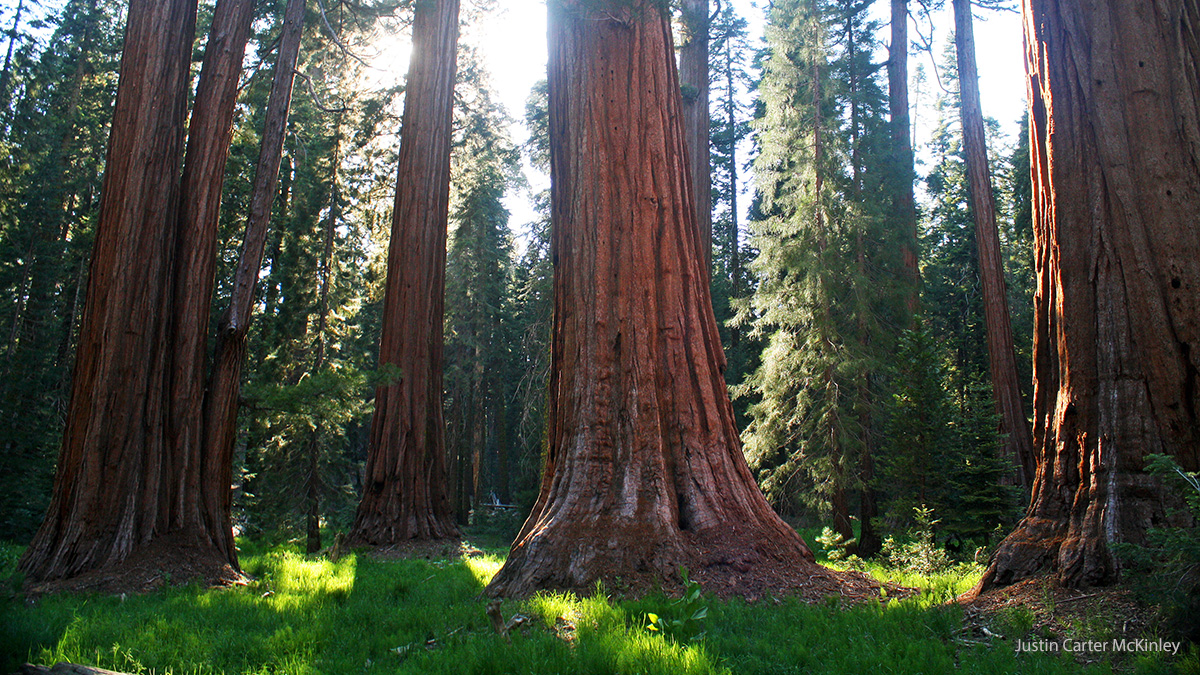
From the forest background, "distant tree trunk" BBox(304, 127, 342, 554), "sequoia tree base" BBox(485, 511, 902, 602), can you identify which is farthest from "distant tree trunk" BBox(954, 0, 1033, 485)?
"distant tree trunk" BBox(304, 127, 342, 554)

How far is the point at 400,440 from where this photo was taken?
10.5 metres

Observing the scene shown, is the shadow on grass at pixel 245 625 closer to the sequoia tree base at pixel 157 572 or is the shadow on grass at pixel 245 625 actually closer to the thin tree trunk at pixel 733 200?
the sequoia tree base at pixel 157 572

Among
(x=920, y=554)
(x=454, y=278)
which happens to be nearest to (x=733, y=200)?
(x=454, y=278)

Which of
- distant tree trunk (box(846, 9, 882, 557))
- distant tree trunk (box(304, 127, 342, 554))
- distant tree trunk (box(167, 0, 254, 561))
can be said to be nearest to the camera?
distant tree trunk (box(167, 0, 254, 561))

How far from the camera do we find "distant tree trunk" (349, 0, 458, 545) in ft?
34.0

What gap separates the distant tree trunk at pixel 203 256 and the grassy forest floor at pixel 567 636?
2242 millimetres

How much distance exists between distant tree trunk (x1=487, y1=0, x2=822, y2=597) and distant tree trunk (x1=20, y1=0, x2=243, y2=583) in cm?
399

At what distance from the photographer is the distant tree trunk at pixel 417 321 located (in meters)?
10.4

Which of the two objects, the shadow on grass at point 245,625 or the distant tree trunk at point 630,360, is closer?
the shadow on grass at point 245,625

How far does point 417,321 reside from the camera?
1101 centimetres

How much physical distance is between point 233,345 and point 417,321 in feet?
12.7

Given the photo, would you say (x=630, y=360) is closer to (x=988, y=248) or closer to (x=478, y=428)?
(x=988, y=248)

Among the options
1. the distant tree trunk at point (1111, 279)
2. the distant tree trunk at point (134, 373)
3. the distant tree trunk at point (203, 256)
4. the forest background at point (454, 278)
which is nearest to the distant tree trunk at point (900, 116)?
the forest background at point (454, 278)

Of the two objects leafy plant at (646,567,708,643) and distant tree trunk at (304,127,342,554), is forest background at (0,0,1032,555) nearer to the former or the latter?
distant tree trunk at (304,127,342,554)
